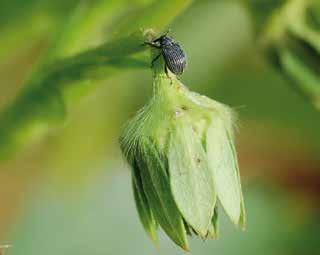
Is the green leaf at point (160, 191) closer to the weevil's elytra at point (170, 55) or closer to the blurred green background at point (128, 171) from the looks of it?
the weevil's elytra at point (170, 55)

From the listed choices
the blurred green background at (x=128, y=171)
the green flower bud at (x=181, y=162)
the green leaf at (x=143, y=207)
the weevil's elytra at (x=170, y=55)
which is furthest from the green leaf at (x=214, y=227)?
the blurred green background at (x=128, y=171)

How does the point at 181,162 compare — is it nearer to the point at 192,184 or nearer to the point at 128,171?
the point at 192,184

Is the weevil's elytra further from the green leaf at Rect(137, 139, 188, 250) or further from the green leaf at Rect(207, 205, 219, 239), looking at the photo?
the green leaf at Rect(207, 205, 219, 239)

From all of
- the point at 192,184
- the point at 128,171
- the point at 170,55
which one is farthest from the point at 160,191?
the point at 128,171

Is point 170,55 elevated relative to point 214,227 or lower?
elevated

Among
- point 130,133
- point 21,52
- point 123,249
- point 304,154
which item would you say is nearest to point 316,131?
point 304,154

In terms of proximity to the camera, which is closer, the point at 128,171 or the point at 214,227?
the point at 214,227

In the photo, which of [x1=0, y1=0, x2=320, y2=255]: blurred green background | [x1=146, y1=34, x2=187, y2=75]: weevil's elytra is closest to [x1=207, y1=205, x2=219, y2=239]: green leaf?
[x1=146, y1=34, x2=187, y2=75]: weevil's elytra

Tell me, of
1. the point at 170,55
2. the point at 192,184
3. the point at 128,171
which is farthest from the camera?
the point at 128,171
